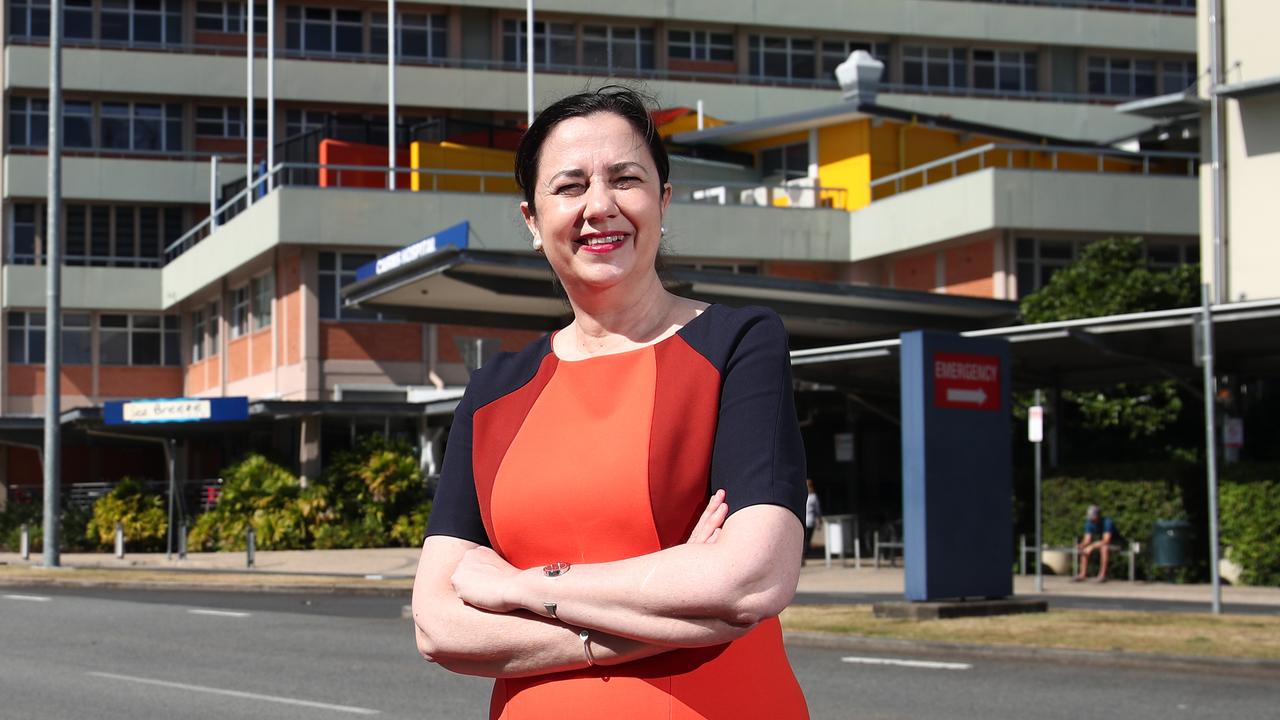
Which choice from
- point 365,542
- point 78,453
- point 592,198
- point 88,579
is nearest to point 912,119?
point 365,542

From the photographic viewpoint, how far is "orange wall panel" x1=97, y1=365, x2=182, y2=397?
57250mm

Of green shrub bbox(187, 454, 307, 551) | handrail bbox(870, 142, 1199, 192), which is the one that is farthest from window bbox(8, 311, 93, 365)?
handrail bbox(870, 142, 1199, 192)

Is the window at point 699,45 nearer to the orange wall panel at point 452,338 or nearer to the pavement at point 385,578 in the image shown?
the orange wall panel at point 452,338

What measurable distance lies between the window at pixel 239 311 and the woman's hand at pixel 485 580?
158 feet

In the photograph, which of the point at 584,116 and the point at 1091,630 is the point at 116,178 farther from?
the point at 584,116

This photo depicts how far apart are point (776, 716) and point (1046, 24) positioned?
61578 mm

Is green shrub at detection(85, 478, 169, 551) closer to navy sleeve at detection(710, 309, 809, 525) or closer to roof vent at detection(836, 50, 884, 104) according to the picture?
A: roof vent at detection(836, 50, 884, 104)

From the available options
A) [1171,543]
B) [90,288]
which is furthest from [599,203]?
[90,288]

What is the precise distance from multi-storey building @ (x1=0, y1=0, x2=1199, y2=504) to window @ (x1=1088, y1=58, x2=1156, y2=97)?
0.35 feet

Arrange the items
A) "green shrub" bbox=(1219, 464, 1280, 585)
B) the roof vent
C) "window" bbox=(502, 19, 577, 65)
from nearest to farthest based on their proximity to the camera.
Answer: "green shrub" bbox=(1219, 464, 1280, 585), the roof vent, "window" bbox=(502, 19, 577, 65)

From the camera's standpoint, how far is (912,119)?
4547 centimetres

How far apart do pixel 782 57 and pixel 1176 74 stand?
50.6 feet

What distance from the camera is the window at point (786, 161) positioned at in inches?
1889

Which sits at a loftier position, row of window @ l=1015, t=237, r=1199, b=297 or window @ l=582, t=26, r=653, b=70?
window @ l=582, t=26, r=653, b=70
